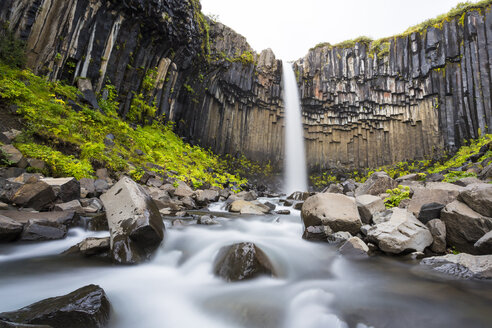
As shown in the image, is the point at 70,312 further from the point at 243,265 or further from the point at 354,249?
the point at 354,249

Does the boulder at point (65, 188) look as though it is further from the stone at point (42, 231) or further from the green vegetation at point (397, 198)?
the green vegetation at point (397, 198)

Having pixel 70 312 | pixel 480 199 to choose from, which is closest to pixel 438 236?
pixel 480 199

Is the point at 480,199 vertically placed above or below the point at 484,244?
above

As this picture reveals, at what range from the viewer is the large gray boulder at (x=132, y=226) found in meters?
3.54

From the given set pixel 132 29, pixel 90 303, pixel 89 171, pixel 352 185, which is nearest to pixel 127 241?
pixel 90 303

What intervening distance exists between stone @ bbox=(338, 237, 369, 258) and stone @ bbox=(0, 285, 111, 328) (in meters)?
3.88

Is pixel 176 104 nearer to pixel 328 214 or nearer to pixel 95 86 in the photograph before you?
pixel 95 86

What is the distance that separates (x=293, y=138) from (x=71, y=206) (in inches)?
970

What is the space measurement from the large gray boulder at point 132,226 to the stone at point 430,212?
5109 millimetres

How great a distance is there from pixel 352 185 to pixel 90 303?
49.1 ft

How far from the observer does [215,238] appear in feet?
16.1

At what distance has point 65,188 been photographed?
531cm

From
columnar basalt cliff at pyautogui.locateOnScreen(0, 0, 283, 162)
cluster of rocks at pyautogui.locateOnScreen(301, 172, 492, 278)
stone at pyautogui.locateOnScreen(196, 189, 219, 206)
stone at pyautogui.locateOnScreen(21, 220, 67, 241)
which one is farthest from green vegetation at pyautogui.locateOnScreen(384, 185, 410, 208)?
columnar basalt cliff at pyautogui.locateOnScreen(0, 0, 283, 162)

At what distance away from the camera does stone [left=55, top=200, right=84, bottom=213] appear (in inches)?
192
